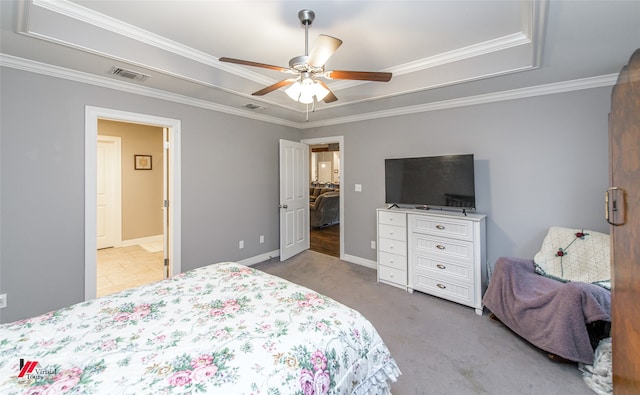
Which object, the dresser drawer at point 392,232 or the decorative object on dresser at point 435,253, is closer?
the decorative object on dresser at point 435,253

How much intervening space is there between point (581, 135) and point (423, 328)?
2470 millimetres

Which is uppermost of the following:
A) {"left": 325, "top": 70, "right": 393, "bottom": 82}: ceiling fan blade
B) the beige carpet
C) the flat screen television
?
{"left": 325, "top": 70, "right": 393, "bottom": 82}: ceiling fan blade

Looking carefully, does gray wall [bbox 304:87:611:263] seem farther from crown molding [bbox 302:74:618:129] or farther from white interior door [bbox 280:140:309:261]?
white interior door [bbox 280:140:309:261]

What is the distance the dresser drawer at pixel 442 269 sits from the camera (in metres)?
2.83

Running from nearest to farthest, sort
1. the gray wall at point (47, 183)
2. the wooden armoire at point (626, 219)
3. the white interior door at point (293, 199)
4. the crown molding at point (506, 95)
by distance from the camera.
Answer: the wooden armoire at point (626, 219) → the gray wall at point (47, 183) → the crown molding at point (506, 95) → the white interior door at point (293, 199)

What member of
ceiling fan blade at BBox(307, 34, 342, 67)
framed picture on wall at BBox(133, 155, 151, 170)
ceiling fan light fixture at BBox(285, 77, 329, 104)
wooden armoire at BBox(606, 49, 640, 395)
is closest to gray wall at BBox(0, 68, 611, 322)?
ceiling fan light fixture at BBox(285, 77, 329, 104)

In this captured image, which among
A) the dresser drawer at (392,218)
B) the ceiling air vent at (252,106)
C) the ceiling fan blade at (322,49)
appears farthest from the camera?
the ceiling air vent at (252,106)

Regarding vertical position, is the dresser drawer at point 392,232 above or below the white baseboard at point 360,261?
above

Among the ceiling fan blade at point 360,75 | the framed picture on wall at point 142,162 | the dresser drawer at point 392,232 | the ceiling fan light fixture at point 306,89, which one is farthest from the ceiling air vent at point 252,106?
the framed picture on wall at point 142,162

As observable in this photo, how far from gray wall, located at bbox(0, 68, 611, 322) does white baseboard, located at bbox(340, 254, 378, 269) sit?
68mm

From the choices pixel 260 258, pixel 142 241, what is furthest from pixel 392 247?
pixel 142 241

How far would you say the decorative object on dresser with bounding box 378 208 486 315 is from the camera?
2.79m

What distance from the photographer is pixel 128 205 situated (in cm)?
534

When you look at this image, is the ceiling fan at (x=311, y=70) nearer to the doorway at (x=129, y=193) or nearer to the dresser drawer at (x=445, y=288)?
the dresser drawer at (x=445, y=288)
